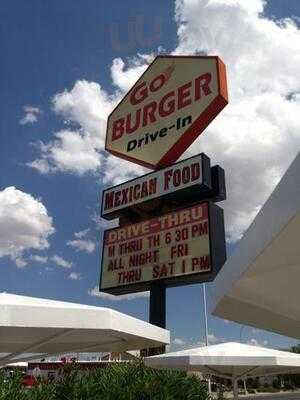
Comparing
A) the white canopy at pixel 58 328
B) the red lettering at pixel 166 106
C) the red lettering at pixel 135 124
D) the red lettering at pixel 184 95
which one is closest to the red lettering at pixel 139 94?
the red lettering at pixel 135 124

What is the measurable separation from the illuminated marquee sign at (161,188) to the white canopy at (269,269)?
34.5 feet

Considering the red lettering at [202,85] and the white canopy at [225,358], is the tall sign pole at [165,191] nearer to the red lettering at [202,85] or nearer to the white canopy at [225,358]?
the red lettering at [202,85]

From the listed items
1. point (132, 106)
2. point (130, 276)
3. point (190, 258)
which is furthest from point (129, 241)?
point (132, 106)

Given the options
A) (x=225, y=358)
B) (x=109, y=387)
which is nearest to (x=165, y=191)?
(x=225, y=358)

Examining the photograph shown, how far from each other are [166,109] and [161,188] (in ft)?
15.6

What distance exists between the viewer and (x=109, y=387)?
372 inches

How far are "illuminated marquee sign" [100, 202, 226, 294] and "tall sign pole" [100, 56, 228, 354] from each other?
1.6 inches

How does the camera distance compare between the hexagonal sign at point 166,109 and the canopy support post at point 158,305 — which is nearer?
the canopy support post at point 158,305

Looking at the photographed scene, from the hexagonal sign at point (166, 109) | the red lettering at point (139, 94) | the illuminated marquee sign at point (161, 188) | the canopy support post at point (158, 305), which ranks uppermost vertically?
the red lettering at point (139, 94)

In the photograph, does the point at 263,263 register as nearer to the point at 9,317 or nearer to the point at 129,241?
the point at 9,317

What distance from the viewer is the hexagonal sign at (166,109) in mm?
22547

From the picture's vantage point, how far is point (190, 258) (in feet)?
63.1

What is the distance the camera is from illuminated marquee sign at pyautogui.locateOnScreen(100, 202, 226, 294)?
18969mm

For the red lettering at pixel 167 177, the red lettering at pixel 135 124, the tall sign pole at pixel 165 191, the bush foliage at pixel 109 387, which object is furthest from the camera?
the red lettering at pixel 135 124
